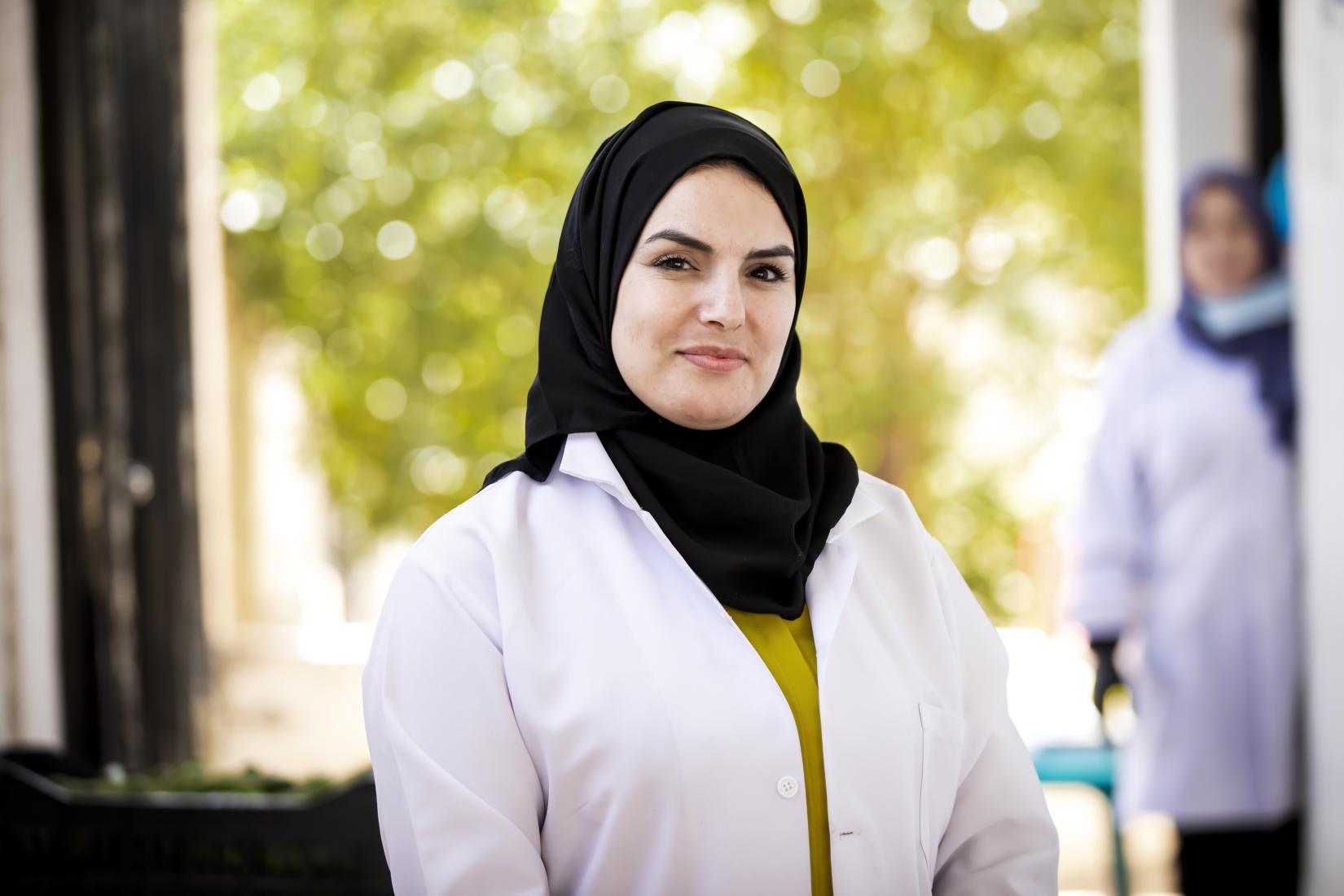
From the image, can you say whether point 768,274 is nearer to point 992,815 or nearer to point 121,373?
point 992,815

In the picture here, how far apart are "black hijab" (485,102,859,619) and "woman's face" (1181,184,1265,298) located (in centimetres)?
187

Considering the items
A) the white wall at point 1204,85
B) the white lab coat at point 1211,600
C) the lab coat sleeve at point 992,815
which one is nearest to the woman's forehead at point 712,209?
the lab coat sleeve at point 992,815

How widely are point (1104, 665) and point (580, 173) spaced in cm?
295

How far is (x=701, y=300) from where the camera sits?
1127mm

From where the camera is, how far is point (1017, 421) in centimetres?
574

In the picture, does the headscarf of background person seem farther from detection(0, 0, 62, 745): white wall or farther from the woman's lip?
detection(0, 0, 62, 745): white wall

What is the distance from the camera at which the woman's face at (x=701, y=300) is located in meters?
1.12

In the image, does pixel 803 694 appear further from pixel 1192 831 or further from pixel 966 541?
pixel 966 541

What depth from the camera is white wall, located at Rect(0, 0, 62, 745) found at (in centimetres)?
255

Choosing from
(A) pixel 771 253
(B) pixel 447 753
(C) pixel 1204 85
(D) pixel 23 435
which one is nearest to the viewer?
(B) pixel 447 753

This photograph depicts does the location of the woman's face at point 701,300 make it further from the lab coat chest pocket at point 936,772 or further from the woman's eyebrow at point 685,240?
the lab coat chest pocket at point 936,772

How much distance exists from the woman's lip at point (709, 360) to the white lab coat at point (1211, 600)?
1.87 m

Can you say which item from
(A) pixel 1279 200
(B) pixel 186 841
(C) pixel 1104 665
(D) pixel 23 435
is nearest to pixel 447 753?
(B) pixel 186 841

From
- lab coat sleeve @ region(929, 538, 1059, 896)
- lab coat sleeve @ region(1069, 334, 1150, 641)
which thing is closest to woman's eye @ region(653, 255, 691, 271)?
lab coat sleeve @ region(929, 538, 1059, 896)
